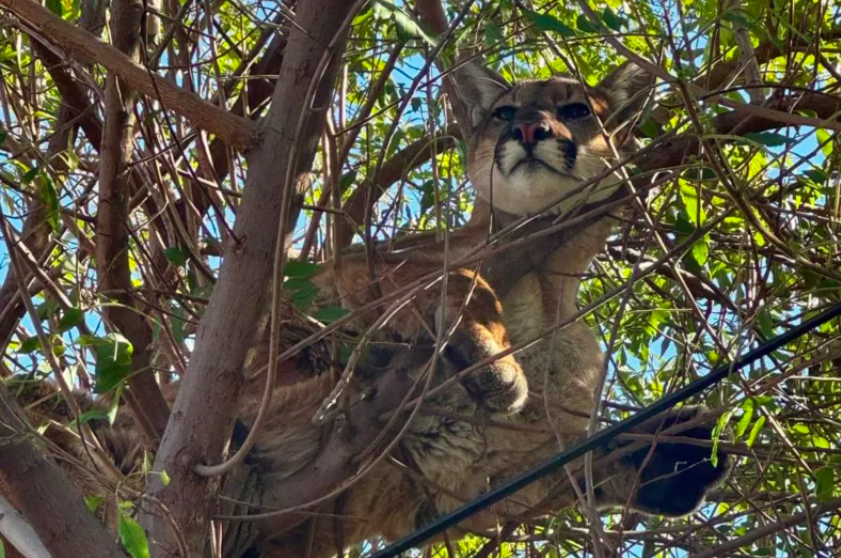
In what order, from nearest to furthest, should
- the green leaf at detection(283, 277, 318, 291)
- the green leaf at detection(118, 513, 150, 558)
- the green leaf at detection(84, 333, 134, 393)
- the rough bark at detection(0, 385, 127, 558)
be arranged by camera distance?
the green leaf at detection(118, 513, 150, 558), the rough bark at detection(0, 385, 127, 558), the green leaf at detection(84, 333, 134, 393), the green leaf at detection(283, 277, 318, 291)

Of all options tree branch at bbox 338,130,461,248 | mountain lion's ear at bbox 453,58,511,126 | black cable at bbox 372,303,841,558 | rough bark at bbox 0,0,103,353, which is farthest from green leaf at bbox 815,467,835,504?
rough bark at bbox 0,0,103,353

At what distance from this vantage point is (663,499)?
4363 millimetres

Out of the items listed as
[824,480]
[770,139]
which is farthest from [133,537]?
[824,480]

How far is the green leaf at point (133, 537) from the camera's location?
7.53 feet

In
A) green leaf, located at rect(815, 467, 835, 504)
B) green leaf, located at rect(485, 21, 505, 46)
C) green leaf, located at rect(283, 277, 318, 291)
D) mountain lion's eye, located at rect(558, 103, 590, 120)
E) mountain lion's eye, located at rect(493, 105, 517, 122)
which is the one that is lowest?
green leaf, located at rect(815, 467, 835, 504)

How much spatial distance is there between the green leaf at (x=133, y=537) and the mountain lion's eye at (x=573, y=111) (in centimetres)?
349

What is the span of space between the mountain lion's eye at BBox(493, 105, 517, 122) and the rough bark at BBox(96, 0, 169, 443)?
237cm

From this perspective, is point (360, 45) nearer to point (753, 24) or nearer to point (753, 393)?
point (753, 24)

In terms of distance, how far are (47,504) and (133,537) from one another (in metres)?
0.43

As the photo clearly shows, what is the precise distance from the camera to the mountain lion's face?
4797mm

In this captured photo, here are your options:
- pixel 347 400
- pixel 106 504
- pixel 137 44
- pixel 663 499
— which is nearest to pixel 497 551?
pixel 663 499

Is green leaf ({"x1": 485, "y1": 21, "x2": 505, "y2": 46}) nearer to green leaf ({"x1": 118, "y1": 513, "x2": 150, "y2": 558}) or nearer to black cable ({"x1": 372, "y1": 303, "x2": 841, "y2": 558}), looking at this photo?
black cable ({"x1": 372, "y1": 303, "x2": 841, "y2": 558})

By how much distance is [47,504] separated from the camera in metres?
2.60

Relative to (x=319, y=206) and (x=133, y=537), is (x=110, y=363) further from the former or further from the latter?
(x=319, y=206)
